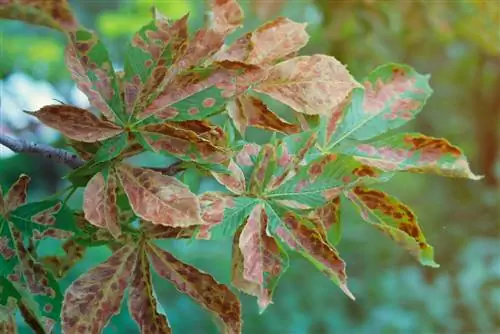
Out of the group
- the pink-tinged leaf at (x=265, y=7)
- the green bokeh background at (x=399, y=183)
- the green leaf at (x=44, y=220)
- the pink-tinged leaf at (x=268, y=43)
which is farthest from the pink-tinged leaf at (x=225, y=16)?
the pink-tinged leaf at (x=265, y=7)

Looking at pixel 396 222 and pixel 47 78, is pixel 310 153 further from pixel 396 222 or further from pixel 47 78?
pixel 47 78

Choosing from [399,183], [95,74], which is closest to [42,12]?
[95,74]

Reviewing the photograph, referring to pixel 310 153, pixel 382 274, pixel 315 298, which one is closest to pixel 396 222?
pixel 310 153

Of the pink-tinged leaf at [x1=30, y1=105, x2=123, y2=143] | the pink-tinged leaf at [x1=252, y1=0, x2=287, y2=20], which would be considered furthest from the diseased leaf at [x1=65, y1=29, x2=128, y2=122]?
the pink-tinged leaf at [x1=252, y1=0, x2=287, y2=20]

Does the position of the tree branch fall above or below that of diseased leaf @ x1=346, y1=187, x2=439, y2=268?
above

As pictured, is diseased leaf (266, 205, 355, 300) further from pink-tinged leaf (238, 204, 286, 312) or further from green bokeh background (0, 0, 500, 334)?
green bokeh background (0, 0, 500, 334)

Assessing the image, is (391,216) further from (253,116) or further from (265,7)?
(265,7)
